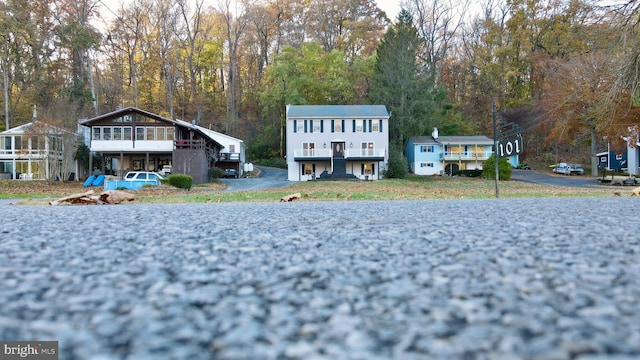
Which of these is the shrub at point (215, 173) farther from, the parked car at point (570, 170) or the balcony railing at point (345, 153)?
the parked car at point (570, 170)

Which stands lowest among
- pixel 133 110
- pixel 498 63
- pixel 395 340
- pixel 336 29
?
pixel 395 340

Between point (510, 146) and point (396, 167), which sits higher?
point (510, 146)

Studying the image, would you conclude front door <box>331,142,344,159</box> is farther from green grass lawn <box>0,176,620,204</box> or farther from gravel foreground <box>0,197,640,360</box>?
gravel foreground <box>0,197,640,360</box>

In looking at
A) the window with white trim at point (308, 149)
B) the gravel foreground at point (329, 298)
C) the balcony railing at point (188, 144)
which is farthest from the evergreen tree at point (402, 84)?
the gravel foreground at point (329, 298)

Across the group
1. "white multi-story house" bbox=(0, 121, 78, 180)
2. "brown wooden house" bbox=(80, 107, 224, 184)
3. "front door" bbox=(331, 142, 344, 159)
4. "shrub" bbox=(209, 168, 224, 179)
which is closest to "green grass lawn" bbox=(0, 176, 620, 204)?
"white multi-story house" bbox=(0, 121, 78, 180)

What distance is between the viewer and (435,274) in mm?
2445

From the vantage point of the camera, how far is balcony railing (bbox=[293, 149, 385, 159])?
36.4m

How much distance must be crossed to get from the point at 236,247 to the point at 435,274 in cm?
168

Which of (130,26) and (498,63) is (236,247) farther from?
(498,63)

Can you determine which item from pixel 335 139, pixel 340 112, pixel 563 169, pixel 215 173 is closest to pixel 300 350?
pixel 215 173

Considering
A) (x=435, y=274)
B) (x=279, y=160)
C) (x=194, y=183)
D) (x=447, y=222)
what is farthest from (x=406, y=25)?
(x=435, y=274)

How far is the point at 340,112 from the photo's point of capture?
37594mm

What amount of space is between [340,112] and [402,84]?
6.92 m

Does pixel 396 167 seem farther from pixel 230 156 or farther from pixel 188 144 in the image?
pixel 230 156
